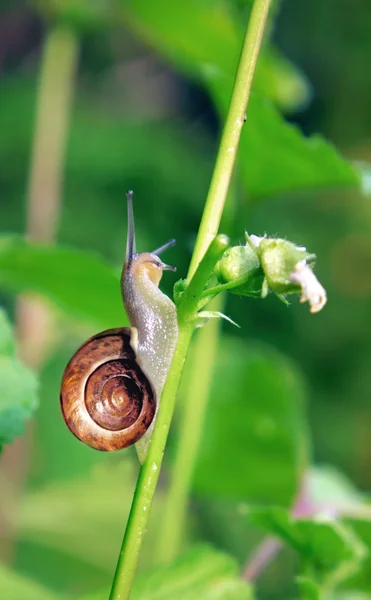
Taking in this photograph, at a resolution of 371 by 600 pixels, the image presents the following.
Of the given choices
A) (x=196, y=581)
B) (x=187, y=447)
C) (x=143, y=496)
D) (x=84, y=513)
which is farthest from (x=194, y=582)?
(x=84, y=513)

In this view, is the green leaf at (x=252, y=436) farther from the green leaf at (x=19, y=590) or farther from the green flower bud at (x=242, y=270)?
the green flower bud at (x=242, y=270)

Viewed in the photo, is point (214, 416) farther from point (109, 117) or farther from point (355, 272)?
point (109, 117)

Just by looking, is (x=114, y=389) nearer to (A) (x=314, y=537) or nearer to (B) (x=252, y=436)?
(A) (x=314, y=537)

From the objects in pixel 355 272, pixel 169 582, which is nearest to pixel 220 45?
pixel 169 582

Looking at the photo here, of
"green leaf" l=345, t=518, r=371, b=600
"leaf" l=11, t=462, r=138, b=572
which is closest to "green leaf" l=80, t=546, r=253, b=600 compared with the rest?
"green leaf" l=345, t=518, r=371, b=600

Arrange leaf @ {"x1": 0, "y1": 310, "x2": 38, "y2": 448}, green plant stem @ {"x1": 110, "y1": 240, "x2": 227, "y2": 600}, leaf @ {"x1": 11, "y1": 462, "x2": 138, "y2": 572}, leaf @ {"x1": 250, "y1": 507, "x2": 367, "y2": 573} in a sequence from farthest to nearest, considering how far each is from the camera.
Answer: leaf @ {"x1": 11, "y1": 462, "x2": 138, "y2": 572} < leaf @ {"x1": 250, "y1": 507, "x2": 367, "y2": 573} < leaf @ {"x1": 0, "y1": 310, "x2": 38, "y2": 448} < green plant stem @ {"x1": 110, "y1": 240, "x2": 227, "y2": 600}

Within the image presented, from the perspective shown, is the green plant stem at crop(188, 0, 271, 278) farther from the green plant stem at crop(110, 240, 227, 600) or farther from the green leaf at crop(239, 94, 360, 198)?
the green leaf at crop(239, 94, 360, 198)

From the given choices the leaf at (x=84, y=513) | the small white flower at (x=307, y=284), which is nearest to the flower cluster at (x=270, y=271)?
the small white flower at (x=307, y=284)

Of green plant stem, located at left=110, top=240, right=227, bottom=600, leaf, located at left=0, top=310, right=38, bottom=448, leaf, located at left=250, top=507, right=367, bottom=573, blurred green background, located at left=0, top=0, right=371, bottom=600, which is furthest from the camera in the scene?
blurred green background, located at left=0, top=0, right=371, bottom=600
